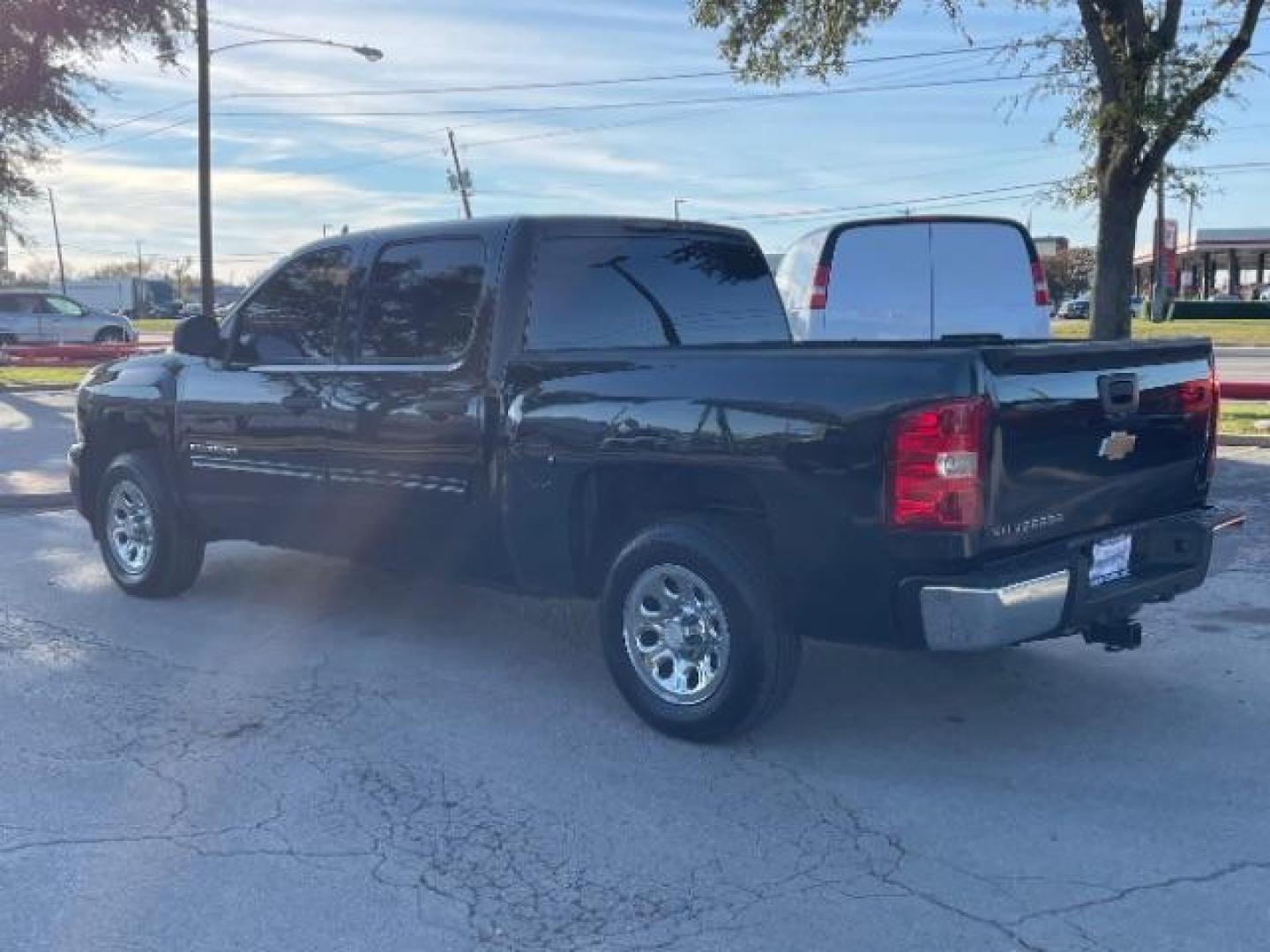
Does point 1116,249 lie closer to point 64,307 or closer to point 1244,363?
point 1244,363

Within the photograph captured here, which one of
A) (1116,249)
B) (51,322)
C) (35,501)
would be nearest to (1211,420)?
(1116,249)

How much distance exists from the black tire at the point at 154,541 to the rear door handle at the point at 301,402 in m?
1.24

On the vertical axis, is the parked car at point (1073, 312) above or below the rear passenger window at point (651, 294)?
above

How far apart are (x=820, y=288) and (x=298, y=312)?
13.6 ft

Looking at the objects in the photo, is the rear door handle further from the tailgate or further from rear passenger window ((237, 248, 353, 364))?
the tailgate

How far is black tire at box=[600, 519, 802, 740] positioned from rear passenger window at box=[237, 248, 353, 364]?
2.13 metres

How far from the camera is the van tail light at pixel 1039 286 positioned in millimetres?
9172

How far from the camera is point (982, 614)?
4.07 m

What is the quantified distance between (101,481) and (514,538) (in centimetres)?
338

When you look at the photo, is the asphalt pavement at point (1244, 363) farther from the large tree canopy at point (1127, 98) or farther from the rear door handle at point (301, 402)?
the rear door handle at point (301, 402)

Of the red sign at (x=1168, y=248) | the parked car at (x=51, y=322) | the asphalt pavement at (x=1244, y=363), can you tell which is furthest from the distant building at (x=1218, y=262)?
the parked car at (x=51, y=322)

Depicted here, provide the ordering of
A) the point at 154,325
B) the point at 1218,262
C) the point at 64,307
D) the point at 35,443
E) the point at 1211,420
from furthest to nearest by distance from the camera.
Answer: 1. the point at 1218,262
2. the point at 154,325
3. the point at 64,307
4. the point at 35,443
5. the point at 1211,420

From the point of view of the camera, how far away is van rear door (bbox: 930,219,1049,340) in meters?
8.97

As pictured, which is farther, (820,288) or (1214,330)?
(1214,330)
